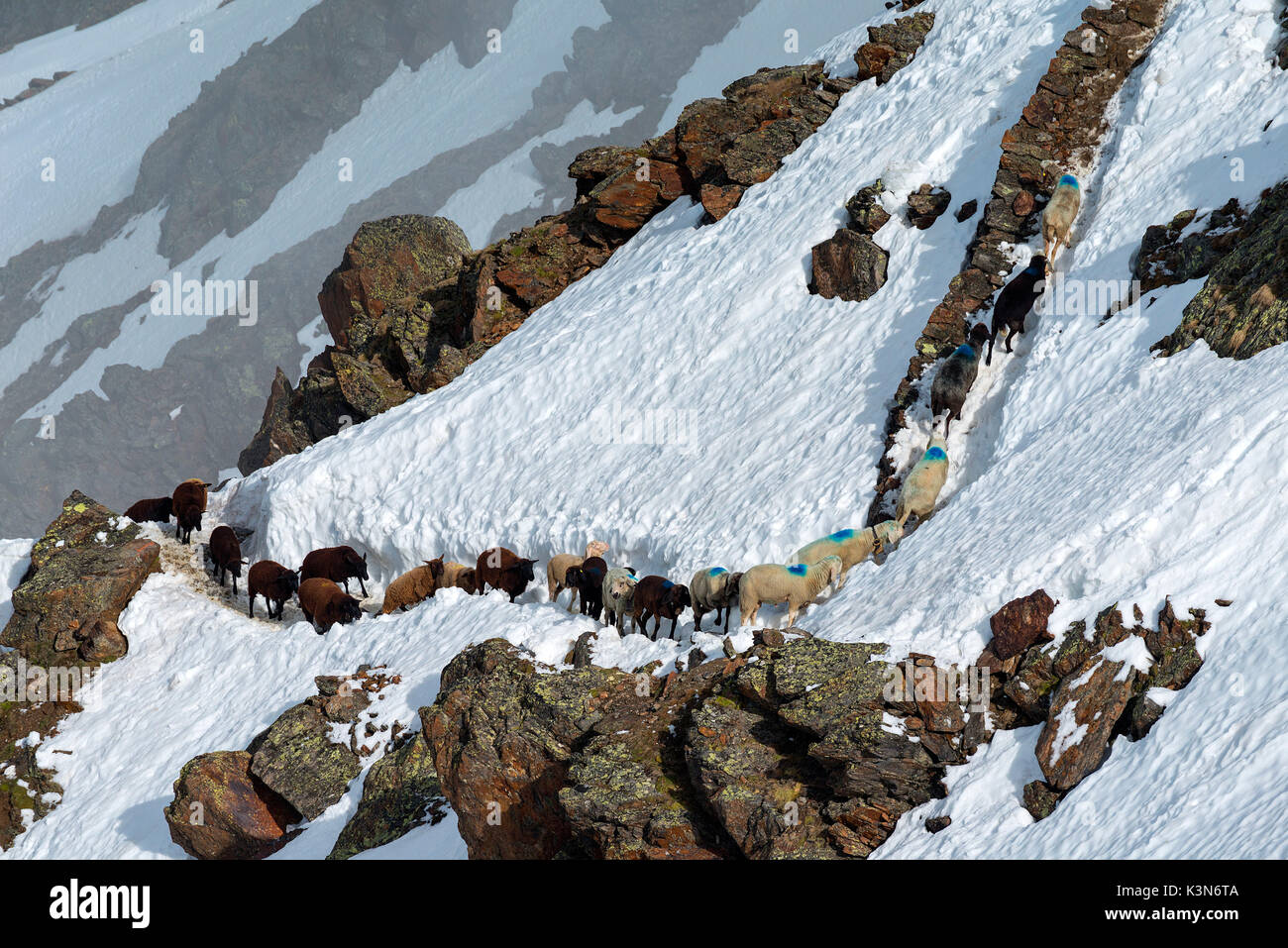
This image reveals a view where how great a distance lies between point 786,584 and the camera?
50.3 ft

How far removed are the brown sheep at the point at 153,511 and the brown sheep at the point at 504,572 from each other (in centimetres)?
993

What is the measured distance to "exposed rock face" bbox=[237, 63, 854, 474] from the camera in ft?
95.1

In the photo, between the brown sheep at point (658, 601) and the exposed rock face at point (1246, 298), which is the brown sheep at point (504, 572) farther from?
the exposed rock face at point (1246, 298)

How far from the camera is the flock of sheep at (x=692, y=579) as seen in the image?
15.7 m

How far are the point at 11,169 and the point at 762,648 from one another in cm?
13213

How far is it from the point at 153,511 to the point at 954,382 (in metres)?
19.6

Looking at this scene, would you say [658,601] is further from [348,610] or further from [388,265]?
[388,265]

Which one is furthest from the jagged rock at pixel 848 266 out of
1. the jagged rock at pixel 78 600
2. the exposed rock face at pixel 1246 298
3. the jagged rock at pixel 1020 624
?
the jagged rock at pixel 78 600

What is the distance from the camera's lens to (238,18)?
424 ft

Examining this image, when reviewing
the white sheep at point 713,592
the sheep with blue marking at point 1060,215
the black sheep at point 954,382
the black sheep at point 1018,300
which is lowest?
the white sheep at point 713,592

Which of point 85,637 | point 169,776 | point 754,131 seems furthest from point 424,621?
point 754,131

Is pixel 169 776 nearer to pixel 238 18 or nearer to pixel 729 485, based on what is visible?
pixel 729 485

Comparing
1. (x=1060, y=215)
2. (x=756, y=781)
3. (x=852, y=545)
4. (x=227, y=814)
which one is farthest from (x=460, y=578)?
(x=1060, y=215)

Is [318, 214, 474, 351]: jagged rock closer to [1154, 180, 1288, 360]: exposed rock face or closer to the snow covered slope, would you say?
[1154, 180, 1288, 360]: exposed rock face
